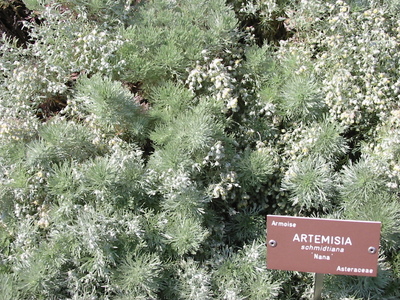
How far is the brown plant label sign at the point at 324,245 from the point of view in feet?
6.95

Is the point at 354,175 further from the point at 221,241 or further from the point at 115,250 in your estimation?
the point at 115,250

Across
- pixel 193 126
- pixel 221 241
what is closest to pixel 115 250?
pixel 221 241

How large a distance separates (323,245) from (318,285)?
0.29m

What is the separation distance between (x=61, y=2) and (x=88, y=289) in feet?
6.45

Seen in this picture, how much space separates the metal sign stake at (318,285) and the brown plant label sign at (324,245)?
10cm

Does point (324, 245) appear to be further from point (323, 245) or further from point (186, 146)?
point (186, 146)

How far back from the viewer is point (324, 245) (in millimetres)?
2178

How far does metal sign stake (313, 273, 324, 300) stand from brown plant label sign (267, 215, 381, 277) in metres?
0.10

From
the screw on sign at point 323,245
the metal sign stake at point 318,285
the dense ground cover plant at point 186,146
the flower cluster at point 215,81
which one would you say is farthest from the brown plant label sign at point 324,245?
the flower cluster at point 215,81

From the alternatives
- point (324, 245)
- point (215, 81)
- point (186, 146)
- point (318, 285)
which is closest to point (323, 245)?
point (324, 245)

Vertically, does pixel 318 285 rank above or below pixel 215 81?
below

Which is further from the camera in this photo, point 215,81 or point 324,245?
point 215,81

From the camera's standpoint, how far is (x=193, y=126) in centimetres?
251

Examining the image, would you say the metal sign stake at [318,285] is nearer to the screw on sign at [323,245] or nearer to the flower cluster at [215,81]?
the screw on sign at [323,245]
